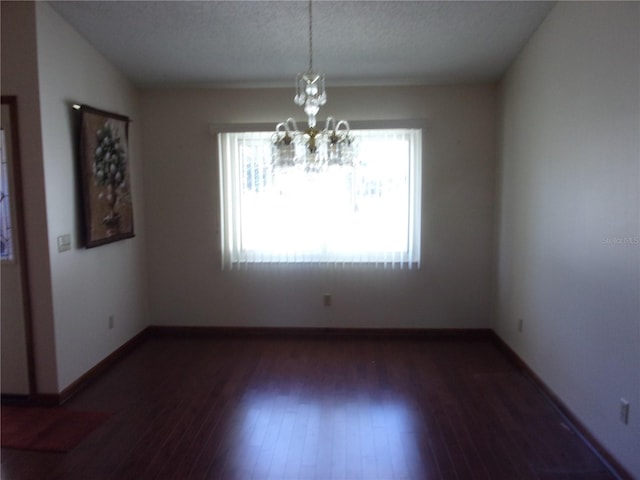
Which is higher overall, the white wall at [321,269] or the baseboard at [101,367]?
the white wall at [321,269]

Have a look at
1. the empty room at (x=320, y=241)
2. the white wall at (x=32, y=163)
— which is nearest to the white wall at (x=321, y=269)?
the empty room at (x=320, y=241)

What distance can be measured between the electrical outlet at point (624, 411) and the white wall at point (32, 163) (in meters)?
3.49

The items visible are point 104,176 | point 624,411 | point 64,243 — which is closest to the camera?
point 624,411

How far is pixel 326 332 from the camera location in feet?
15.4

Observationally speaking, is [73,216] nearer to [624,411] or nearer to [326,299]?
[326,299]

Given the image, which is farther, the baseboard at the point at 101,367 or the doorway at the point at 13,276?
the baseboard at the point at 101,367

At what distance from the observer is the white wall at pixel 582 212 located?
2328 millimetres

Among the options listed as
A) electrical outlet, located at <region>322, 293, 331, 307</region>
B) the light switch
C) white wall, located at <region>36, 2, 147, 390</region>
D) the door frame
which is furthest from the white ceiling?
electrical outlet, located at <region>322, 293, 331, 307</region>

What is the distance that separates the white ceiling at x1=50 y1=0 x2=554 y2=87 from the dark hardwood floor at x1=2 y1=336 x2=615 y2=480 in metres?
2.52

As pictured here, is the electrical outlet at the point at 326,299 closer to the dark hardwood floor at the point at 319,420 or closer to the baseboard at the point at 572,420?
the dark hardwood floor at the point at 319,420

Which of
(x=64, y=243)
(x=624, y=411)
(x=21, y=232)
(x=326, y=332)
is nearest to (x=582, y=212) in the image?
(x=624, y=411)

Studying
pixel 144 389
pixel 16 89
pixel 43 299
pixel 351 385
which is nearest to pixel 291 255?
pixel 351 385

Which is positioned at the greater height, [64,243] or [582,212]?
[582,212]

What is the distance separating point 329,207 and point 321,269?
0.63 metres
